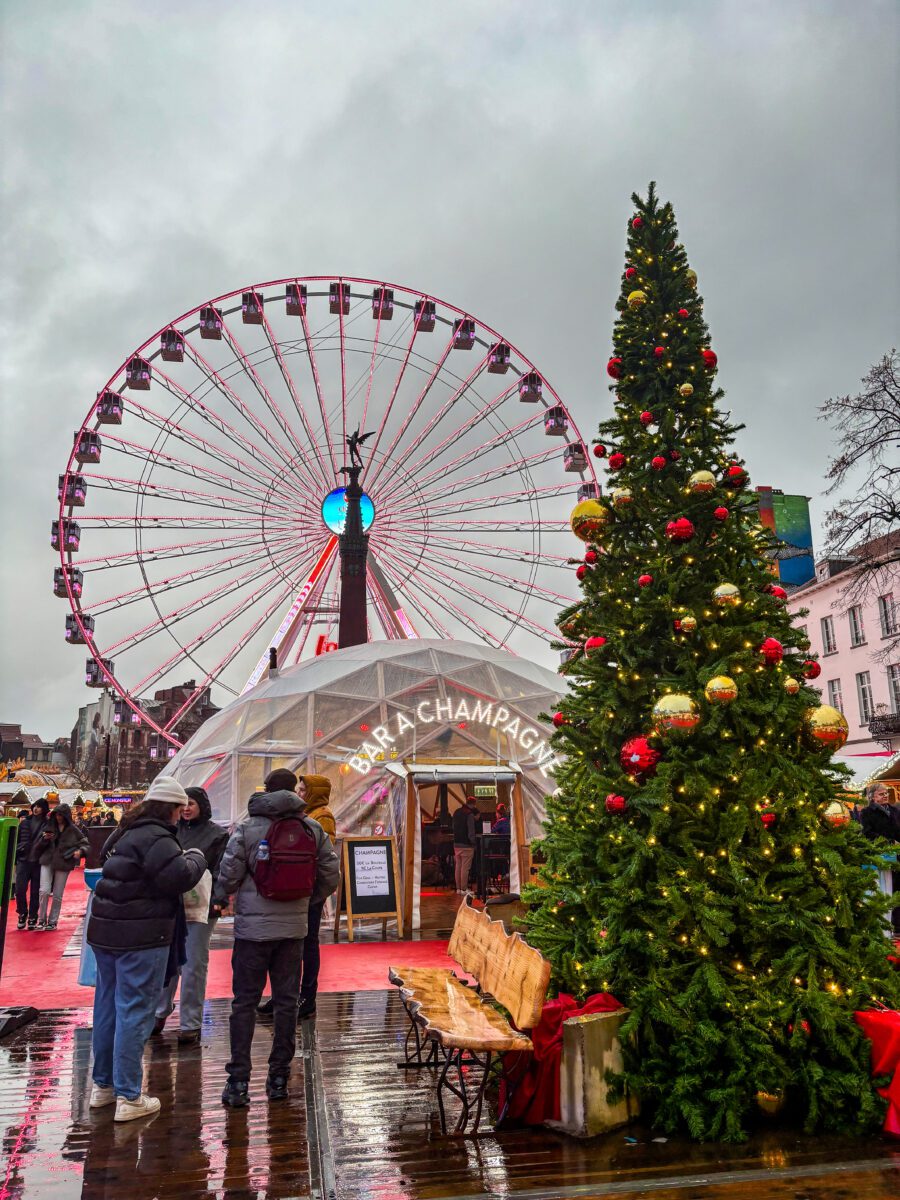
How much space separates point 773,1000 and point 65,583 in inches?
736

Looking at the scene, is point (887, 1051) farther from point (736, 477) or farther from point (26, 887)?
point (26, 887)

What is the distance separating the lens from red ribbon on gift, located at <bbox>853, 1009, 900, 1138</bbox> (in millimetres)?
3799

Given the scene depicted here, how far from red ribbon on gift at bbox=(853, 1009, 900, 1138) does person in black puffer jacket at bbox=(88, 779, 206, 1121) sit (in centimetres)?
326

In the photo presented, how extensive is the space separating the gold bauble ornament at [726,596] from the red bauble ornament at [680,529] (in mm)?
356

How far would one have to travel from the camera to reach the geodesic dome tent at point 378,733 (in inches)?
481

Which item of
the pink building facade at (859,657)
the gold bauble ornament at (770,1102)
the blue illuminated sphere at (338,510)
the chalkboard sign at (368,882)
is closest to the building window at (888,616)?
the pink building facade at (859,657)

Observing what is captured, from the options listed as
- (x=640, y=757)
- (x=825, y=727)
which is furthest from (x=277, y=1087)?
(x=825, y=727)

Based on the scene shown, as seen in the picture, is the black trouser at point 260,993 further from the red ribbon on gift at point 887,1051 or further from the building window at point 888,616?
the building window at point 888,616

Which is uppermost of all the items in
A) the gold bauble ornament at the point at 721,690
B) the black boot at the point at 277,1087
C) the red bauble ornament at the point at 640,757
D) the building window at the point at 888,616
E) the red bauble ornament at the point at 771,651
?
the building window at the point at 888,616

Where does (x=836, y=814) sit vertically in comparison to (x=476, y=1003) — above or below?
above

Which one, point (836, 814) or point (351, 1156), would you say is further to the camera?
point (836, 814)

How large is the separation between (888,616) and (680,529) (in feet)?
94.1

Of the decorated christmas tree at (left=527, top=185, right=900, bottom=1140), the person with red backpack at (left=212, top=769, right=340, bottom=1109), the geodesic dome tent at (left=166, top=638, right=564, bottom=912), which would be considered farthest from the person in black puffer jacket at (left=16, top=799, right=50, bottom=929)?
the decorated christmas tree at (left=527, top=185, right=900, bottom=1140)

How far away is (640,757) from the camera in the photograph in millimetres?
4516
